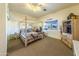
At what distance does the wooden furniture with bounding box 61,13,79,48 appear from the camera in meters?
1.97

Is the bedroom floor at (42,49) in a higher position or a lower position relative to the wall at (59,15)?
lower

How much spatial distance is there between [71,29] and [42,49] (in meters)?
0.66

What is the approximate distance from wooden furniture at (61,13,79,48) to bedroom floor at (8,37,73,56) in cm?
12

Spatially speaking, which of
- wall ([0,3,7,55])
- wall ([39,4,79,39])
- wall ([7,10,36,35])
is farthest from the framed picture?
wall ([0,3,7,55])

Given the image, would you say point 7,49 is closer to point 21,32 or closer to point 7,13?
→ point 21,32

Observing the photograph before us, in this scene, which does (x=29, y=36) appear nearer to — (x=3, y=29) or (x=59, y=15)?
(x=3, y=29)

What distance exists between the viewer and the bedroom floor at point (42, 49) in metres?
2.01

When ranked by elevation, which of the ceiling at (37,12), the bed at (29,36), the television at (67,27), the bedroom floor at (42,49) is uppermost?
the ceiling at (37,12)

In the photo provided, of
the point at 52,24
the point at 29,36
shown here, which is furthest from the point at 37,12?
the point at 29,36

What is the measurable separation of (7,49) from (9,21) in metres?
0.52

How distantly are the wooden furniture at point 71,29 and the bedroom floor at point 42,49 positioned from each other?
0.12 m

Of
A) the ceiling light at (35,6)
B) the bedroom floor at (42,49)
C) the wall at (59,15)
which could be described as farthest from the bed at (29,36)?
the ceiling light at (35,6)

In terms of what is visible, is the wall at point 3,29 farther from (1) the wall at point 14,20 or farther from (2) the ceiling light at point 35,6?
(2) the ceiling light at point 35,6

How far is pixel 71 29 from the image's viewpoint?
79.0 inches
